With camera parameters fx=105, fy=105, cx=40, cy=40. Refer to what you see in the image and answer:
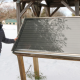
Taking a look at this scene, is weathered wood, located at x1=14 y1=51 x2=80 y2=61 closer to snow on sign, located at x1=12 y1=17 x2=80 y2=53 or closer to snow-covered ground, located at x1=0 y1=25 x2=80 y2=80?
snow on sign, located at x1=12 y1=17 x2=80 y2=53

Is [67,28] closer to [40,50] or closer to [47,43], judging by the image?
[47,43]

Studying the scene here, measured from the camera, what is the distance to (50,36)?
1.80 m

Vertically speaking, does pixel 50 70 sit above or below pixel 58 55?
below

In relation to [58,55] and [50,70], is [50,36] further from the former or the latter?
[50,70]

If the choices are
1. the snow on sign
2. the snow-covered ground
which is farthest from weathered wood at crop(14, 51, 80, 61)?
the snow-covered ground

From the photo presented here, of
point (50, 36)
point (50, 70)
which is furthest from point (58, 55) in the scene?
point (50, 70)

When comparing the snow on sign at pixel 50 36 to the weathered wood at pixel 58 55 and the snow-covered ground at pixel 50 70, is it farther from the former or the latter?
the snow-covered ground at pixel 50 70

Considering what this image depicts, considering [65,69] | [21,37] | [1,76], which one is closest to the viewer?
[21,37]

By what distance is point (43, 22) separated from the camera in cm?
199

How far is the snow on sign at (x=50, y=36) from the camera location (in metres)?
1.67

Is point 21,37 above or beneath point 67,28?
beneath

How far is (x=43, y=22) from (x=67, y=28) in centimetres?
46

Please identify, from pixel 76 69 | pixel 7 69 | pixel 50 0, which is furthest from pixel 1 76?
pixel 50 0

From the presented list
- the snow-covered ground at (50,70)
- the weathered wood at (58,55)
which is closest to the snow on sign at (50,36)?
the weathered wood at (58,55)
